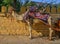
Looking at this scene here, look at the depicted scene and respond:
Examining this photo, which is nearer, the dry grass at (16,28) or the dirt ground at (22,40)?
the dirt ground at (22,40)

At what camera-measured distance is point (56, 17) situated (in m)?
16.6

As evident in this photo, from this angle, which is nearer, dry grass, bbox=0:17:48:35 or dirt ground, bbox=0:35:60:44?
dirt ground, bbox=0:35:60:44

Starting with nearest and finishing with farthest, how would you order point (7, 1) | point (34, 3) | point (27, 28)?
point (27, 28) < point (34, 3) < point (7, 1)

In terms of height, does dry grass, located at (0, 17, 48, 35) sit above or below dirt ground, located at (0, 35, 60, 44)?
above

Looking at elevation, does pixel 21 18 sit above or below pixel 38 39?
above

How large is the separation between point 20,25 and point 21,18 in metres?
0.66

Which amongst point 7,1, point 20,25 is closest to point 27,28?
point 20,25

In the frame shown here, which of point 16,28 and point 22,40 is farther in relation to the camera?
point 16,28

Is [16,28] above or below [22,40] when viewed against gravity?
above

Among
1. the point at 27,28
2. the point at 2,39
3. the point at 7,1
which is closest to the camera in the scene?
A: the point at 2,39

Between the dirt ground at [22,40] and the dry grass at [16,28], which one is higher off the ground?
the dry grass at [16,28]

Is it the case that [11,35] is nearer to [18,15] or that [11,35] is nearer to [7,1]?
[18,15]

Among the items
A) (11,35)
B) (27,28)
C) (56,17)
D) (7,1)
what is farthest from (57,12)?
(7,1)

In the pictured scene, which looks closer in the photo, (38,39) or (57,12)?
(38,39)
